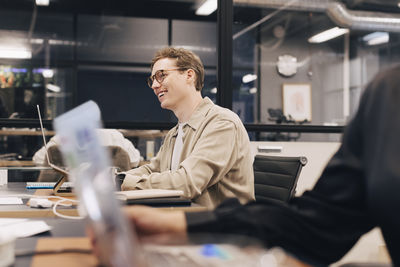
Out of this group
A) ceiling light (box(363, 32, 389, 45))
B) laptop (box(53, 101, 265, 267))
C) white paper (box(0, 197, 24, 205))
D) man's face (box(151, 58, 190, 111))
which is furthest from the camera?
ceiling light (box(363, 32, 389, 45))

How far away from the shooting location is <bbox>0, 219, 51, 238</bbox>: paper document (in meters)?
0.96

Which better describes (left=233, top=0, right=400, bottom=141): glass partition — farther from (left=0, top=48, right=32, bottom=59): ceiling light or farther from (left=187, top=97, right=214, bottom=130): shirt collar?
(left=0, top=48, right=32, bottom=59): ceiling light

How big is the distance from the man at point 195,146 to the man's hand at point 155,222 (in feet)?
3.41

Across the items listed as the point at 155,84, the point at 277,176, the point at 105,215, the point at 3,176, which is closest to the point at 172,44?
the point at 155,84

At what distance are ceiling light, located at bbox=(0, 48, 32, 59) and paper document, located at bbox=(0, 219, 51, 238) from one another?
6.97 metres

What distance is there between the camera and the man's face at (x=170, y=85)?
2.31m

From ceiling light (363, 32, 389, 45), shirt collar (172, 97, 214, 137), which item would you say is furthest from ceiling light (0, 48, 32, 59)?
ceiling light (363, 32, 389, 45)

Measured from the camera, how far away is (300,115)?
5191 mm

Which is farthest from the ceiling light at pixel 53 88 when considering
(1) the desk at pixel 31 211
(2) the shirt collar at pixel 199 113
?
(1) the desk at pixel 31 211

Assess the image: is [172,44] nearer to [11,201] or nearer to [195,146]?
[195,146]

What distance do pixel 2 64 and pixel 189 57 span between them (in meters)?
5.84

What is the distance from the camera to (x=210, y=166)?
1.89 m

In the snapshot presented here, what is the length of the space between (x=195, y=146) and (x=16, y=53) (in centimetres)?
645

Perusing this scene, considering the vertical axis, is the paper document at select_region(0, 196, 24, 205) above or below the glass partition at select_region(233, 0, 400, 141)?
below
